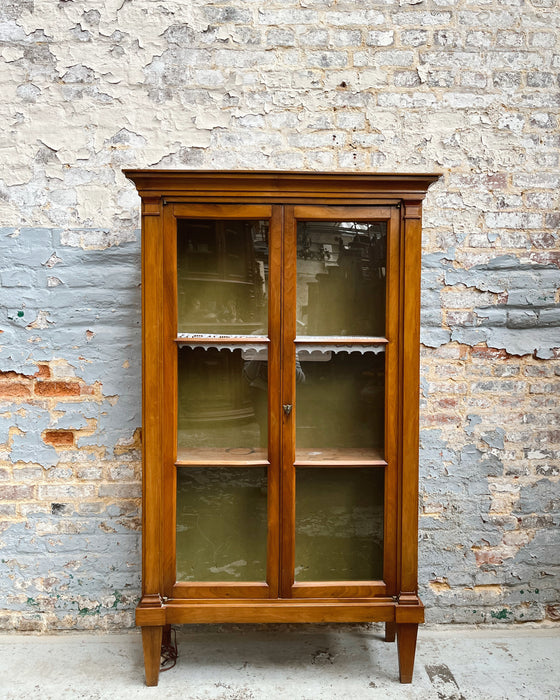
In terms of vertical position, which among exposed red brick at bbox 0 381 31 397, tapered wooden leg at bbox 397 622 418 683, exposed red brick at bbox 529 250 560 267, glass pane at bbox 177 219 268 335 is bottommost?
tapered wooden leg at bbox 397 622 418 683

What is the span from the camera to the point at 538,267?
245 centimetres

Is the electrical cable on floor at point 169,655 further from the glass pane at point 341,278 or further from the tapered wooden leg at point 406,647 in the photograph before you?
the glass pane at point 341,278

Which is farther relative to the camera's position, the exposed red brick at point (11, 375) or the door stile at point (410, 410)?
the exposed red brick at point (11, 375)

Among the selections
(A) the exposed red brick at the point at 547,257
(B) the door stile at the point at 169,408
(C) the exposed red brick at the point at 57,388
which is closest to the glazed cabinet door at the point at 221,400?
(B) the door stile at the point at 169,408

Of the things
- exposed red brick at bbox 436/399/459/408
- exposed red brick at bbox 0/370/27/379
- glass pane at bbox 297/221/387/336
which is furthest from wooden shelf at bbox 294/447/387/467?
exposed red brick at bbox 0/370/27/379

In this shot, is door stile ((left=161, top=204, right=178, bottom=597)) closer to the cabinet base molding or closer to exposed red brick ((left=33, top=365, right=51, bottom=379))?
the cabinet base molding

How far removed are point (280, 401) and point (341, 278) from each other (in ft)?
1.76

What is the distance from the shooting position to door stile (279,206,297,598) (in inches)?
78.4

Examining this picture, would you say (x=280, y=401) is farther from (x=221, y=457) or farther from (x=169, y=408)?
(x=169, y=408)

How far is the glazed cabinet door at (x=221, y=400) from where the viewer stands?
1.99 meters

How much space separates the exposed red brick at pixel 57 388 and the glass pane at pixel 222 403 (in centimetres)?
68

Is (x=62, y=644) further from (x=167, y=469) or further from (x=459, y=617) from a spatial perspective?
(x=459, y=617)

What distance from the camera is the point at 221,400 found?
Answer: 2.07 m

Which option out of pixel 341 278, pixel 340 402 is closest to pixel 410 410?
pixel 340 402
